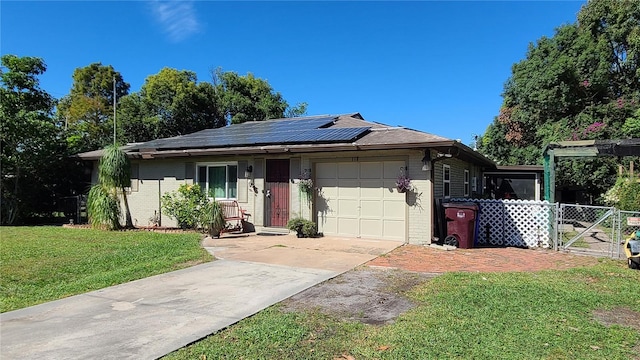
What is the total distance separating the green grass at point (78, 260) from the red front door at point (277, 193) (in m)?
2.35

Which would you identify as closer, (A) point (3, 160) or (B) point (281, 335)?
(B) point (281, 335)

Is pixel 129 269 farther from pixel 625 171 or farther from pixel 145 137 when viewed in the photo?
pixel 145 137

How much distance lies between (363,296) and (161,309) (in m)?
2.65

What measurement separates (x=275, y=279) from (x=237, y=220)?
6492 millimetres

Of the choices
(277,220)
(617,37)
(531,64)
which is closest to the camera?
(277,220)

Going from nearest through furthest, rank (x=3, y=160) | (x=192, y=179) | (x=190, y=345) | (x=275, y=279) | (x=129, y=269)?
(x=190, y=345) < (x=275, y=279) < (x=129, y=269) < (x=192, y=179) < (x=3, y=160)

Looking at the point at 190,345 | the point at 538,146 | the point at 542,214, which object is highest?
the point at 538,146

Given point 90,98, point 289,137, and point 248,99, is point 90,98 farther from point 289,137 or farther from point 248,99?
Answer: point 289,137

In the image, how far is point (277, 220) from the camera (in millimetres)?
11922

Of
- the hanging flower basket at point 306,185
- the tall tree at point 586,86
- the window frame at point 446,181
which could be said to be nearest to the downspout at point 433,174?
the window frame at point 446,181

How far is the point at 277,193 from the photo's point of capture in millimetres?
11898

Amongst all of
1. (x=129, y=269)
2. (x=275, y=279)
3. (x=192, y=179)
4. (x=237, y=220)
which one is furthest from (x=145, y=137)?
(x=275, y=279)

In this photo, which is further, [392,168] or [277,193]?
[277,193]

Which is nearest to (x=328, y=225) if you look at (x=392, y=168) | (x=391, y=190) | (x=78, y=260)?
(x=391, y=190)
